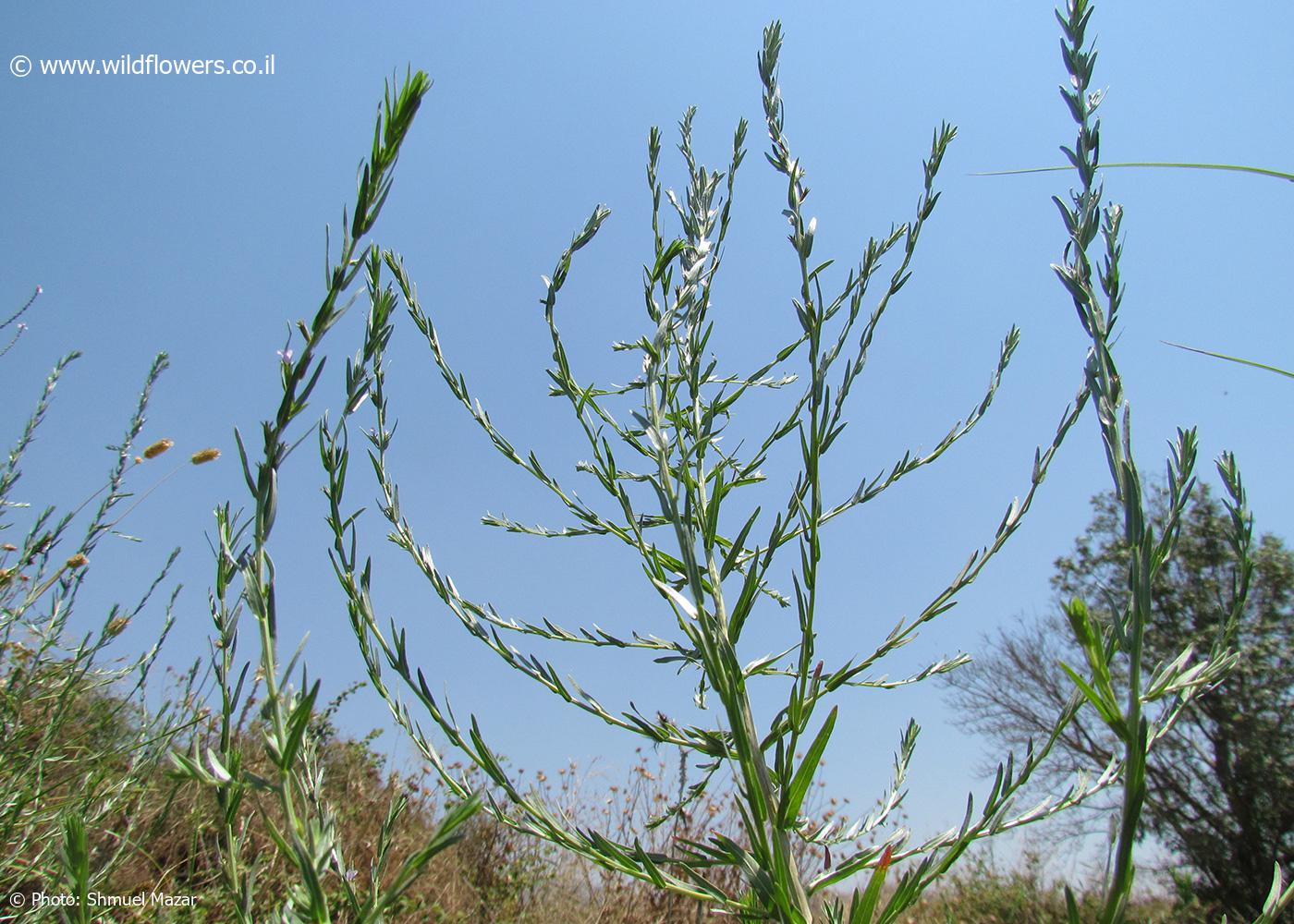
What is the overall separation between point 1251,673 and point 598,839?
675 inches

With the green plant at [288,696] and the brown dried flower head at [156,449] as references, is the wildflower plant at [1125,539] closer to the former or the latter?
the green plant at [288,696]

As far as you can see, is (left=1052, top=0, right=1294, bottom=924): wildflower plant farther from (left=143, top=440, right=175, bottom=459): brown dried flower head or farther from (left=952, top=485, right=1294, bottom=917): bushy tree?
(left=952, top=485, right=1294, bottom=917): bushy tree

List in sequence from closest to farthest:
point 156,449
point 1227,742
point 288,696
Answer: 1. point 288,696
2. point 156,449
3. point 1227,742

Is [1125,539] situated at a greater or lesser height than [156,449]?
lesser

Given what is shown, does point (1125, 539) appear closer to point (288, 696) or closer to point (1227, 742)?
point (288, 696)

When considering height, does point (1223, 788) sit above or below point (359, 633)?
below

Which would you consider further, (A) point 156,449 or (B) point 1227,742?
(B) point 1227,742

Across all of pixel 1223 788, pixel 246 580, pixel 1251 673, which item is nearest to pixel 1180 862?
pixel 1223 788

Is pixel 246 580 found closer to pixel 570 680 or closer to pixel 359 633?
pixel 359 633

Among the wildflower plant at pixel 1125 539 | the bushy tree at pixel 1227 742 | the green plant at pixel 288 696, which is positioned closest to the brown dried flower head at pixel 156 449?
the green plant at pixel 288 696

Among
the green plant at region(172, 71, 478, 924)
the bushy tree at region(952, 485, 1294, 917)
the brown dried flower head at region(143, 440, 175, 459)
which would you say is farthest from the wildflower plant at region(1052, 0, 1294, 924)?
the bushy tree at region(952, 485, 1294, 917)

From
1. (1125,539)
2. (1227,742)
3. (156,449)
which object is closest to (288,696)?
(1125,539)

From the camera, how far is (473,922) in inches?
202

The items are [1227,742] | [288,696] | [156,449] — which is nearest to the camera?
[288,696]
